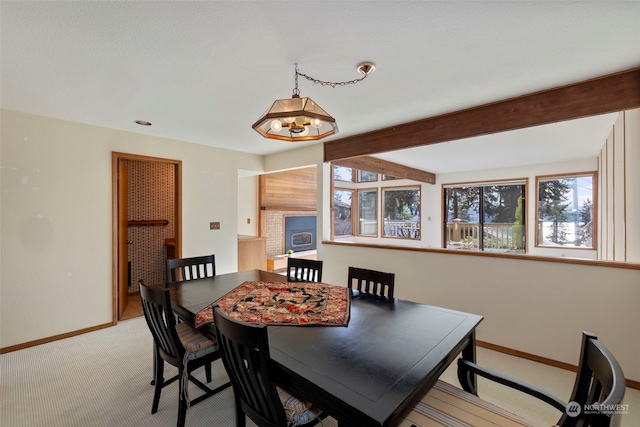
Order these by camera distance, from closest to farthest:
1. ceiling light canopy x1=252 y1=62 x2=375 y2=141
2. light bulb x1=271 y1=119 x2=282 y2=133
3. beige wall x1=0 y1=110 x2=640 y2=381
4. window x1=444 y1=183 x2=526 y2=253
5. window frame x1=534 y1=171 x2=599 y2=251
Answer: ceiling light canopy x1=252 y1=62 x2=375 y2=141 < light bulb x1=271 y1=119 x2=282 y2=133 < beige wall x1=0 y1=110 x2=640 y2=381 < window frame x1=534 y1=171 x2=599 y2=251 < window x1=444 y1=183 x2=526 y2=253

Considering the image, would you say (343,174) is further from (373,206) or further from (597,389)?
(597,389)

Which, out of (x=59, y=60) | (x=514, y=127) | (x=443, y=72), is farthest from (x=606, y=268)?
(x=59, y=60)

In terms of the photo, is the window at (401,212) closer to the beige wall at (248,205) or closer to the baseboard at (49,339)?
the beige wall at (248,205)

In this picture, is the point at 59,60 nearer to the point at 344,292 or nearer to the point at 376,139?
the point at 344,292

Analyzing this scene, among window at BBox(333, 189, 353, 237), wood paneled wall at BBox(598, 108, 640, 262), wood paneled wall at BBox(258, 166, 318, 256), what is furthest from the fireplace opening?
wood paneled wall at BBox(598, 108, 640, 262)

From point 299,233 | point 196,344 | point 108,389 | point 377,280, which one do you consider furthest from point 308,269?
point 299,233

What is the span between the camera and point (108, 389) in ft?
7.24

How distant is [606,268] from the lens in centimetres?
229

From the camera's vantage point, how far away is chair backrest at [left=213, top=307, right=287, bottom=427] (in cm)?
113

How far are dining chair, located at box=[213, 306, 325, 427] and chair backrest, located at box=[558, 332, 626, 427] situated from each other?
101 centimetres

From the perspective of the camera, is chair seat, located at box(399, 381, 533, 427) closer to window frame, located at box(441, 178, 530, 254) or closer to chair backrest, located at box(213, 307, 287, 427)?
chair backrest, located at box(213, 307, 287, 427)

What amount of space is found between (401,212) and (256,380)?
22.9ft

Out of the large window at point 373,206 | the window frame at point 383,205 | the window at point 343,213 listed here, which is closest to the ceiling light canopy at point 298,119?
the large window at point 373,206

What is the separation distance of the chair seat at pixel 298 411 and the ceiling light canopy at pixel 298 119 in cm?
147
